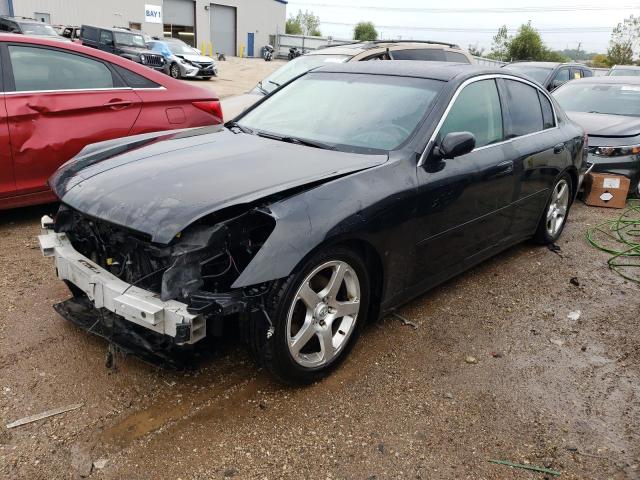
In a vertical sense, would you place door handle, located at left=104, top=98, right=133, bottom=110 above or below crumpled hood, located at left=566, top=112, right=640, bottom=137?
above

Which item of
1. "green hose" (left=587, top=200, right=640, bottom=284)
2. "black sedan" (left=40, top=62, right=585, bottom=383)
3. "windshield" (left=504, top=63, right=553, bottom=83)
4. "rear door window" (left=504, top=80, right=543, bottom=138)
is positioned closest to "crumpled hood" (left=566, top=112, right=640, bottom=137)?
"green hose" (left=587, top=200, right=640, bottom=284)

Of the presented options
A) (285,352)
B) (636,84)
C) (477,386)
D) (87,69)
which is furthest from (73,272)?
(636,84)

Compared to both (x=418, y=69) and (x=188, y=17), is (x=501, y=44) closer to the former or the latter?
(x=188, y=17)

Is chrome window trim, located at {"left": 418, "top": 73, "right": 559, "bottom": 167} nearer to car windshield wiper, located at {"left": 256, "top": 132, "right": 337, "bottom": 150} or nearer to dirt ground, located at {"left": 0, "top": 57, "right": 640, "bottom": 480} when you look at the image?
car windshield wiper, located at {"left": 256, "top": 132, "right": 337, "bottom": 150}

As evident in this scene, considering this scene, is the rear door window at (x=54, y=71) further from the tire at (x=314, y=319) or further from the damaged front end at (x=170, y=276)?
the tire at (x=314, y=319)

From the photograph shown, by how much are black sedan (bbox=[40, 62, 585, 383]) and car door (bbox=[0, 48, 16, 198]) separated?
1267 millimetres

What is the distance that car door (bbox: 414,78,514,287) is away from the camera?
339 centimetres

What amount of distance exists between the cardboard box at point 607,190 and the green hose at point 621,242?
251mm

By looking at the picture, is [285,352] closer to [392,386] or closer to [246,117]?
[392,386]

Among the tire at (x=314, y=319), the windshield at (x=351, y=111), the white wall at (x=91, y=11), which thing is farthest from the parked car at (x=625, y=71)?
the white wall at (x=91, y=11)

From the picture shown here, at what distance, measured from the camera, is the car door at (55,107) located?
4611 millimetres

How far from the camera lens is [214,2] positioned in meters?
47.2

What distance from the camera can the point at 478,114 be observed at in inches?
153

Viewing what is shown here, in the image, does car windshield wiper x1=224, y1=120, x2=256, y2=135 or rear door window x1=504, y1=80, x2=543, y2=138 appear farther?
rear door window x1=504, y1=80, x2=543, y2=138
